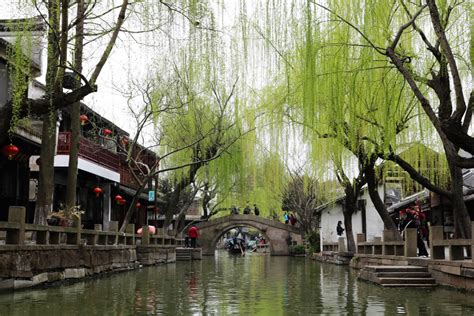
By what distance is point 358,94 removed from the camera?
11992 millimetres

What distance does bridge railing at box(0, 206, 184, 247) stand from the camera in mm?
10109

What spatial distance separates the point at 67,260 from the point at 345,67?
7.01 metres

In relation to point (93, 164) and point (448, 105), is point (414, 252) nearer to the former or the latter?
point (448, 105)

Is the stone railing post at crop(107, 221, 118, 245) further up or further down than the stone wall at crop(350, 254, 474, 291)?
further up

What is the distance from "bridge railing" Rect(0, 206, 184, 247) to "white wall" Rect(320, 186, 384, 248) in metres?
11.2

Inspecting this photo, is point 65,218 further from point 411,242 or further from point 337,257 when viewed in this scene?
point 337,257

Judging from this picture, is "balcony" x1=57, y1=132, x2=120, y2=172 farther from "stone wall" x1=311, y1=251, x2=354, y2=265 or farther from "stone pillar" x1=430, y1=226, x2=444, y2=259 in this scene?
A: "stone pillar" x1=430, y1=226, x2=444, y2=259

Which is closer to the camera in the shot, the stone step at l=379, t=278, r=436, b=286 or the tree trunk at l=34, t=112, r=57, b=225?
the stone step at l=379, t=278, r=436, b=286

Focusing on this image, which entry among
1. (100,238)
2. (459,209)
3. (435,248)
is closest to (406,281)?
(435,248)

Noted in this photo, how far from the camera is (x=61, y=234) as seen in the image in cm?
1324

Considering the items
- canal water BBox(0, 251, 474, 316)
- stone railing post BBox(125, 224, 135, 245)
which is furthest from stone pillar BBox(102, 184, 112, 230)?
canal water BBox(0, 251, 474, 316)

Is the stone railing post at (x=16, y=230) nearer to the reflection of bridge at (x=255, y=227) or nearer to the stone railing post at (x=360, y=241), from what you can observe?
the stone railing post at (x=360, y=241)

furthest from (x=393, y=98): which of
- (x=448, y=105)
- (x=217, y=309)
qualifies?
(x=217, y=309)

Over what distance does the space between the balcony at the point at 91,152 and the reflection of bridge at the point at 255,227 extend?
1567cm
